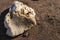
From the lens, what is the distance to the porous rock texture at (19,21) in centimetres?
296

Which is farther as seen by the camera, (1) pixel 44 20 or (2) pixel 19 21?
(1) pixel 44 20

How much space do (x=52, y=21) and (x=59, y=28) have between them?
185 mm

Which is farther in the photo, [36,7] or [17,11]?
[36,7]

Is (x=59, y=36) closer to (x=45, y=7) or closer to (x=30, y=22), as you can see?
(x=30, y=22)

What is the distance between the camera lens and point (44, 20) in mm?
3141

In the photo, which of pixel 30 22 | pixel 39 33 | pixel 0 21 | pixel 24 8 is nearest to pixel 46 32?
pixel 39 33

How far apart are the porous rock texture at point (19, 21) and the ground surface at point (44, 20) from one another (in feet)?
0.29

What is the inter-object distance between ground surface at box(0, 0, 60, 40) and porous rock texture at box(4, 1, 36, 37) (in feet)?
0.29

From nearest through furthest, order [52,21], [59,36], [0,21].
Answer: [59,36] < [52,21] < [0,21]

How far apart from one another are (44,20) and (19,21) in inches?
17.1

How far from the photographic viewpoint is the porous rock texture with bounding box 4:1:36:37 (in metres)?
2.96

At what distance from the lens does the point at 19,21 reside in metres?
3.01

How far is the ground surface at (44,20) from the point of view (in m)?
2.94

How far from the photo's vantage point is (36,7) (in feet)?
11.2
